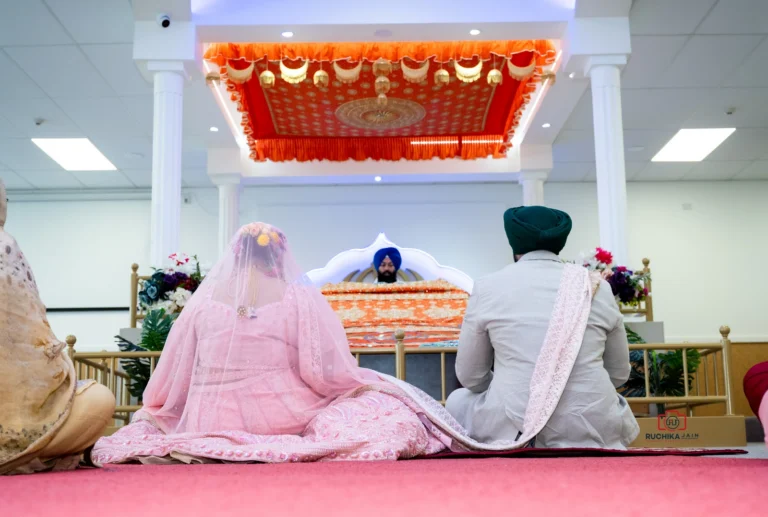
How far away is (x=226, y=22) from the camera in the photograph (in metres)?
7.42

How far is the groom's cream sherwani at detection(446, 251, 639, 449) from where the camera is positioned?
120 inches

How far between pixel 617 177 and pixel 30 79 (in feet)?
19.9

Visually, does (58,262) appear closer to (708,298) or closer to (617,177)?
(617,177)

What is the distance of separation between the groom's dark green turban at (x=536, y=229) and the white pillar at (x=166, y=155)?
4.77m

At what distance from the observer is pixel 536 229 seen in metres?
3.21

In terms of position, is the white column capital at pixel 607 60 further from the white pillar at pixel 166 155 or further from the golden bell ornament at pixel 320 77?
the white pillar at pixel 166 155

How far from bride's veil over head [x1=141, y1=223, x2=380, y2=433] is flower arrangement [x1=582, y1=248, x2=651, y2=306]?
339 cm

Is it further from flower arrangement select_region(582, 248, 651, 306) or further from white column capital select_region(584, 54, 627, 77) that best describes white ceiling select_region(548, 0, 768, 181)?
flower arrangement select_region(582, 248, 651, 306)

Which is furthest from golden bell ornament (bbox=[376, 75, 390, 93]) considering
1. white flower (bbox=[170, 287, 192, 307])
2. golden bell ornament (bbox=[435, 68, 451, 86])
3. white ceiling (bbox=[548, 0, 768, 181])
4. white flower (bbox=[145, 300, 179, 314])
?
white flower (bbox=[145, 300, 179, 314])

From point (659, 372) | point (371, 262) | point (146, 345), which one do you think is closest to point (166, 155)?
point (146, 345)

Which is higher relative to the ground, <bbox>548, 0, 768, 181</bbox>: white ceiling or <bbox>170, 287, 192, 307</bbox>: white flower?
<bbox>548, 0, 768, 181</bbox>: white ceiling

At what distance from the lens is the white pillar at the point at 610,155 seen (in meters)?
7.52

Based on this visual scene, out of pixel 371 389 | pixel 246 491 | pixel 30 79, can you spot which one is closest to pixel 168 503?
pixel 246 491

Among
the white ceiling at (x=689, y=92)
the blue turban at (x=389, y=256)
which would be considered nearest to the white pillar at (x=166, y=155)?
the blue turban at (x=389, y=256)
